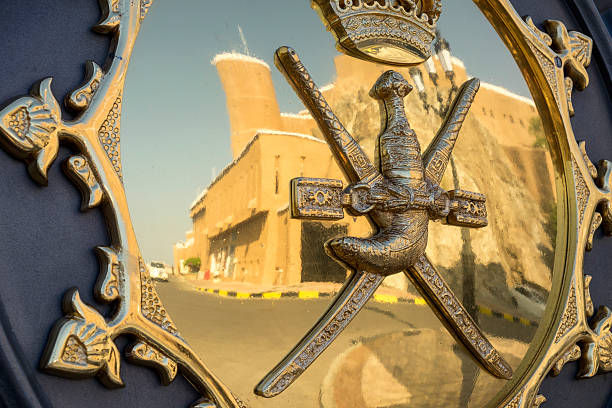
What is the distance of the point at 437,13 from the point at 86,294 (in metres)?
0.63

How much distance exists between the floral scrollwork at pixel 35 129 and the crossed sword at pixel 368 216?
0.89 feet

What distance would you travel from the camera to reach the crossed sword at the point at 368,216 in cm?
70

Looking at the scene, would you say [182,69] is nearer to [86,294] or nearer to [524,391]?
[86,294]

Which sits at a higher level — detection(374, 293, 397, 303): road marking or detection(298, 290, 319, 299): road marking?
detection(298, 290, 319, 299): road marking

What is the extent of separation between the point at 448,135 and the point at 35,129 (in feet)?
1.78

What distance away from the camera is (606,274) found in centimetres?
103

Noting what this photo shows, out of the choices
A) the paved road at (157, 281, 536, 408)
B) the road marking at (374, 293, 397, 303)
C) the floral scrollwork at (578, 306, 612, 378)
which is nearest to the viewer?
the paved road at (157, 281, 536, 408)

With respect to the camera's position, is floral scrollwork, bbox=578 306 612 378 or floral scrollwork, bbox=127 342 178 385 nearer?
floral scrollwork, bbox=127 342 178 385

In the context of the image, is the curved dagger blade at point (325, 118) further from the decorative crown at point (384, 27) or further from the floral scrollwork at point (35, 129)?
the floral scrollwork at point (35, 129)

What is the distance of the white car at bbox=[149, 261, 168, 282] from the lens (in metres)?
0.63

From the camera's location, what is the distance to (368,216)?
0.76 metres

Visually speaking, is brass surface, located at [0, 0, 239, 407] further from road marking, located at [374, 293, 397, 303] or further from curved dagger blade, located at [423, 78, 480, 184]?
curved dagger blade, located at [423, 78, 480, 184]

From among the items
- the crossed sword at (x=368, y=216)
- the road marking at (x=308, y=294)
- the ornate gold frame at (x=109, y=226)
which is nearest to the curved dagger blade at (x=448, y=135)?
the crossed sword at (x=368, y=216)

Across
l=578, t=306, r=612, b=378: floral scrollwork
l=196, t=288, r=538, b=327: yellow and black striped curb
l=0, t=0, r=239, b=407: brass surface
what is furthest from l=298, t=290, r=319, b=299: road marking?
l=578, t=306, r=612, b=378: floral scrollwork
